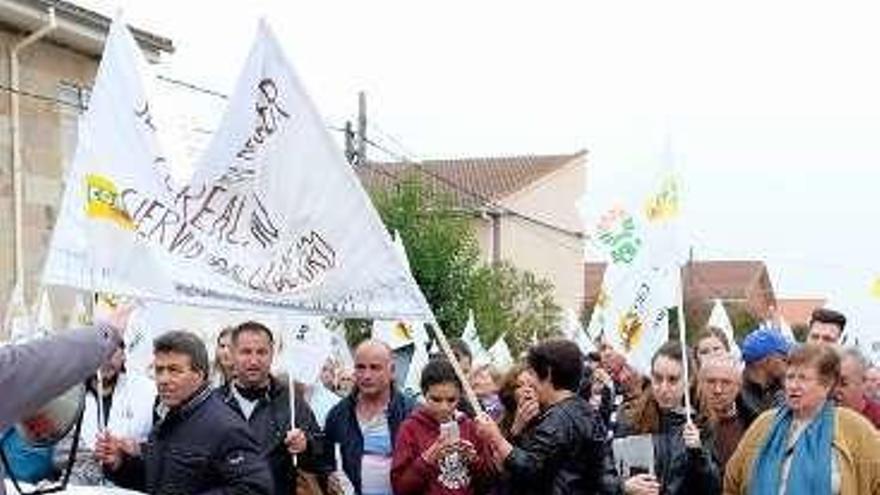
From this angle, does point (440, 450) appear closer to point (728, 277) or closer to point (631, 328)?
point (631, 328)

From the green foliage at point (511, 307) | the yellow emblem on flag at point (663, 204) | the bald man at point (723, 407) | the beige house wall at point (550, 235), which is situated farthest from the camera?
the beige house wall at point (550, 235)

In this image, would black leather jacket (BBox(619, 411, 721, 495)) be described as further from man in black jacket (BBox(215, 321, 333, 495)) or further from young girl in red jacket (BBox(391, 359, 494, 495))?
man in black jacket (BBox(215, 321, 333, 495))

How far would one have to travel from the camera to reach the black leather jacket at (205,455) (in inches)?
226

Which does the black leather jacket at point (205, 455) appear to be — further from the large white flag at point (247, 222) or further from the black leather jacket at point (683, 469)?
the black leather jacket at point (683, 469)

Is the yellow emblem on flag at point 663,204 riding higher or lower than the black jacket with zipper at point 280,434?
higher

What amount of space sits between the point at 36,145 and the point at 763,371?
47.0 ft

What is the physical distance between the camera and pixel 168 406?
6.03 metres

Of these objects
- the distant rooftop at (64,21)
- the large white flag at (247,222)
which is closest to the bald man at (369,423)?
the large white flag at (247,222)

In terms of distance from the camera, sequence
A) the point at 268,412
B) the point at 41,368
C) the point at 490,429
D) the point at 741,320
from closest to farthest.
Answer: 1. the point at 41,368
2. the point at 490,429
3. the point at 268,412
4. the point at 741,320

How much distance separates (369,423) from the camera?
750 cm

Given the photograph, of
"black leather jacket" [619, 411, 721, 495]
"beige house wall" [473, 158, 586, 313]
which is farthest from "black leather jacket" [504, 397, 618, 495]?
"beige house wall" [473, 158, 586, 313]

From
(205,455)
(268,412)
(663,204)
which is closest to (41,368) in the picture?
(205,455)

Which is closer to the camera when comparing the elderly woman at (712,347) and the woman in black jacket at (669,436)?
the woman in black jacket at (669,436)

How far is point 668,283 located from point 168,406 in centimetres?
326
